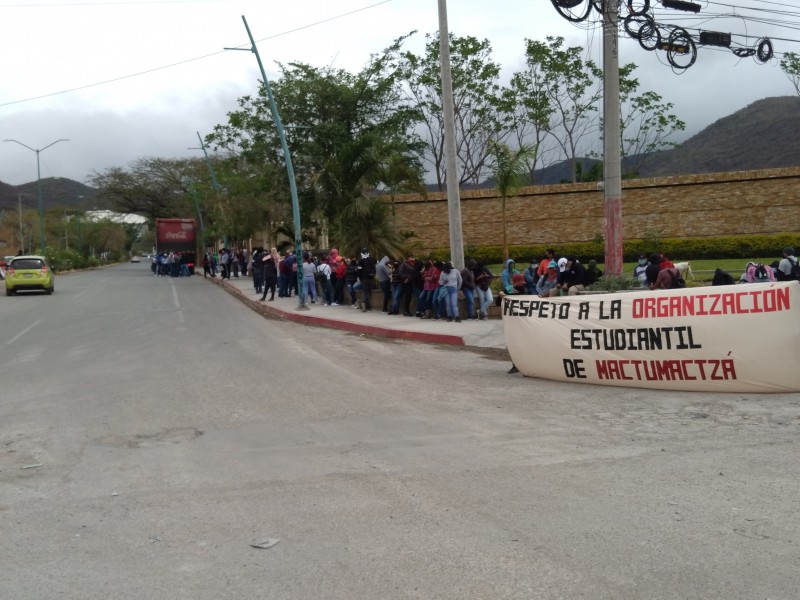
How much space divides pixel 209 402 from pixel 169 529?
465 centimetres

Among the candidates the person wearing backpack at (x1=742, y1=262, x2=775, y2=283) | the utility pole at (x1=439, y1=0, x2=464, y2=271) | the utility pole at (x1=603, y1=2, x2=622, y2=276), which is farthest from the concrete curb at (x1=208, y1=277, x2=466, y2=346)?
the person wearing backpack at (x1=742, y1=262, x2=775, y2=283)

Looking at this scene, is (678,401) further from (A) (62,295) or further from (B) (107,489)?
(A) (62,295)

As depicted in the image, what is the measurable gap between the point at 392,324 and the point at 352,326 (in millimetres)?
1156

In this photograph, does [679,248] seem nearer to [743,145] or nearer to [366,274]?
[366,274]

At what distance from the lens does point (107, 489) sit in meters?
6.26

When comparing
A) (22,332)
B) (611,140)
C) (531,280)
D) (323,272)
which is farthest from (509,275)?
(22,332)

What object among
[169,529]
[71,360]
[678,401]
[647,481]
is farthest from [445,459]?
[71,360]

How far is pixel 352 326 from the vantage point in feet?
64.0

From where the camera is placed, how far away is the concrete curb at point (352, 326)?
16.5m

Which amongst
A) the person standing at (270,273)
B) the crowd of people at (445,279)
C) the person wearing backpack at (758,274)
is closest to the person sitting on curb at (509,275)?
the crowd of people at (445,279)

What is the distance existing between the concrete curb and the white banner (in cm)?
481

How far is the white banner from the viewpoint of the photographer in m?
9.43

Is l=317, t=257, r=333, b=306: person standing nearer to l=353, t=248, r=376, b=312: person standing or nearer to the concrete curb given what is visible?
the concrete curb

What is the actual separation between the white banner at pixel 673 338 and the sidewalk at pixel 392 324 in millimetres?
3894
